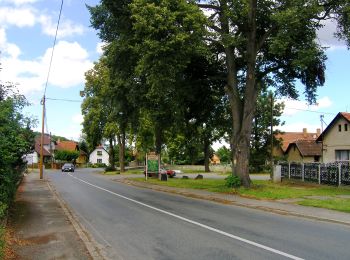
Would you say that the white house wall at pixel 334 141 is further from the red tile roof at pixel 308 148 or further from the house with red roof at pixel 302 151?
the red tile roof at pixel 308 148

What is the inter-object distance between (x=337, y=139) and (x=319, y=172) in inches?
398

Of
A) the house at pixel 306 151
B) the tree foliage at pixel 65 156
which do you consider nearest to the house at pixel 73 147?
the tree foliage at pixel 65 156

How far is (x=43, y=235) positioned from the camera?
468 inches

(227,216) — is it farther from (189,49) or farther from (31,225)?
(189,49)

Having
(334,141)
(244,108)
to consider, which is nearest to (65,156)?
(334,141)

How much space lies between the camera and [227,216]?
15891 mm

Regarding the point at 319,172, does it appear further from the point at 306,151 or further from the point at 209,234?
the point at 306,151

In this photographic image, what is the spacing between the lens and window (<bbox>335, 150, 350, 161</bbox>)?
40.0m

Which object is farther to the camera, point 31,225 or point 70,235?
point 31,225

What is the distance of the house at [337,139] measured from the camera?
4003cm

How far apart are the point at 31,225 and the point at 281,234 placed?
709cm

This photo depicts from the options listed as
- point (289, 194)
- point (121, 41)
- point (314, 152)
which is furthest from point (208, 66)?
point (314, 152)

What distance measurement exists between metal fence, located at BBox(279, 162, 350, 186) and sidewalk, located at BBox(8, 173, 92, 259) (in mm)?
18741

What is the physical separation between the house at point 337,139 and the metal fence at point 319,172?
6.43 metres
